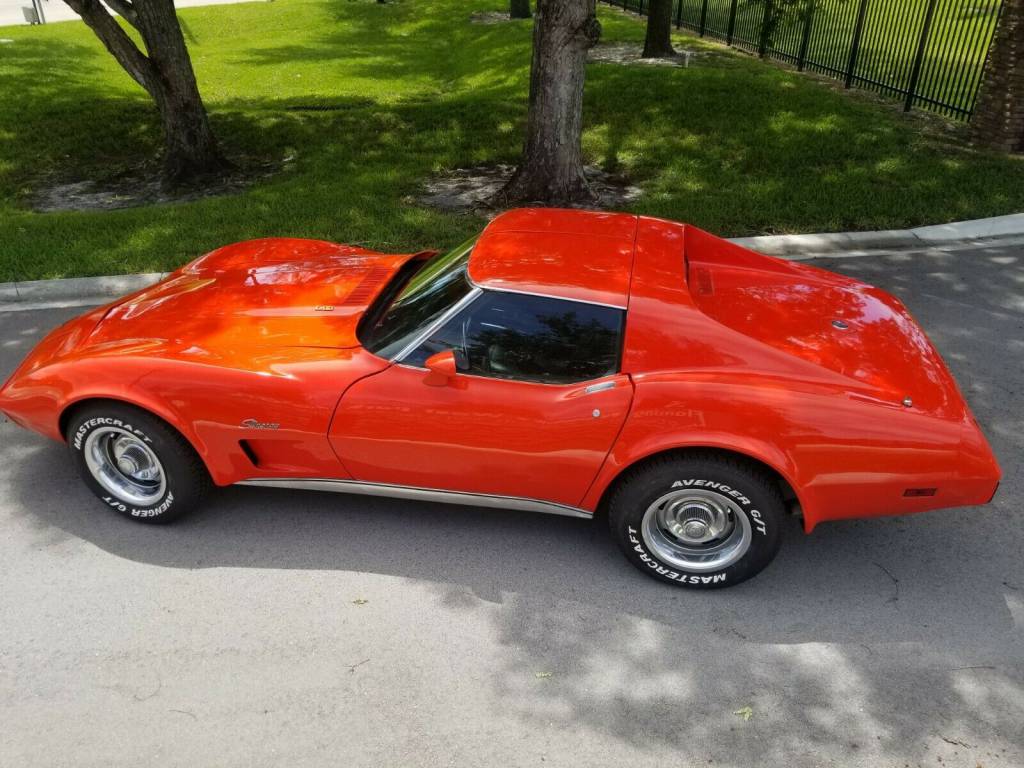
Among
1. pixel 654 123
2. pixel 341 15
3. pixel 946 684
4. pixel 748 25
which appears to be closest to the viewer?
pixel 946 684

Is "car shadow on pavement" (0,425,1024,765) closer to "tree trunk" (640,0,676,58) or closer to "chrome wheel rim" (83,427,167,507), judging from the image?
"chrome wheel rim" (83,427,167,507)

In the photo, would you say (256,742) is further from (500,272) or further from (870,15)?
(870,15)

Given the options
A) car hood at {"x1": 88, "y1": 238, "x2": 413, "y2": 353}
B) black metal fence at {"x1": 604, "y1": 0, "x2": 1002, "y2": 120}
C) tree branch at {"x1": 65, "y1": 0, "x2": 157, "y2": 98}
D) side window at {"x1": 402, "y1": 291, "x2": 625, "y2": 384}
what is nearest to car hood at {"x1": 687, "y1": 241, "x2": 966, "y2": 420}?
side window at {"x1": 402, "y1": 291, "x2": 625, "y2": 384}

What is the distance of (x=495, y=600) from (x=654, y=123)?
27.5 ft

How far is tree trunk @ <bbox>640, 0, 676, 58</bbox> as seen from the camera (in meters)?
14.1

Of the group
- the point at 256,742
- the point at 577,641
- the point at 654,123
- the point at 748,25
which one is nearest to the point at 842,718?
the point at 577,641

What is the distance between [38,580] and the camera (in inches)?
148

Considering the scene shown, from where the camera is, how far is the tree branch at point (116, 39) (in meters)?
8.47

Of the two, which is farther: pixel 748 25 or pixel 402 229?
pixel 748 25

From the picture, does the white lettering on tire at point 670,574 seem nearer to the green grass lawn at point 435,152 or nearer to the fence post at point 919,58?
the green grass lawn at point 435,152

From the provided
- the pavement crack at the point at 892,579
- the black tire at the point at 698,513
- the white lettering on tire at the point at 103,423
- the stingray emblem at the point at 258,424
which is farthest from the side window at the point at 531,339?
the pavement crack at the point at 892,579

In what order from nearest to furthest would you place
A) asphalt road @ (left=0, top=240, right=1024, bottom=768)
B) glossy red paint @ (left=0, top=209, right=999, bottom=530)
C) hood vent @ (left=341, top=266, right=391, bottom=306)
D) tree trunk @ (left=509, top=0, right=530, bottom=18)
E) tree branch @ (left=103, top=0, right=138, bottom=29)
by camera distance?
asphalt road @ (left=0, top=240, right=1024, bottom=768) < glossy red paint @ (left=0, top=209, right=999, bottom=530) < hood vent @ (left=341, top=266, right=391, bottom=306) < tree branch @ (left=103, top=0, right=138, bottom=29) < tree trunk @ (left=509, top=0, right=530, bottom=18)

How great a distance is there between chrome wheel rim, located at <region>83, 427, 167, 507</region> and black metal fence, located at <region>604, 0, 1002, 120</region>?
10.5 meters

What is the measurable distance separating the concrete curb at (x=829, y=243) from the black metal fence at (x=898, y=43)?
11.6 ft
